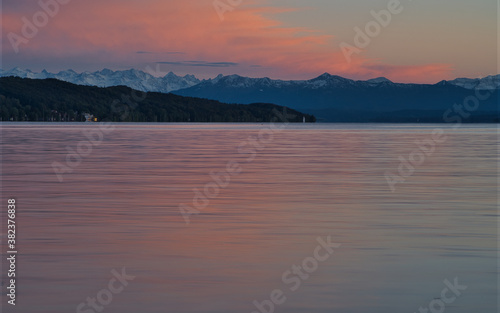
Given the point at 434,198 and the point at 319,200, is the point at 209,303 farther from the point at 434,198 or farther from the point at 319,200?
the point at 434,198

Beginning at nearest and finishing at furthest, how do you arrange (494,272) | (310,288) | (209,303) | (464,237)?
(209,303), (310,288), (494,272), (464,237)

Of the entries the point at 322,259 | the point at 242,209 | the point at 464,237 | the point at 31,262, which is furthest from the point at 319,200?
the point at 31,262

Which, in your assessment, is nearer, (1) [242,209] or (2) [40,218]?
(2) [40,218]

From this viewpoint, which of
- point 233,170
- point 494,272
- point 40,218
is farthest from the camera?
point 233,170

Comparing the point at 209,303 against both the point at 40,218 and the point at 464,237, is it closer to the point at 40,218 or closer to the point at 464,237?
the point at 464,237

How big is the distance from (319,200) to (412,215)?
13.2 ft

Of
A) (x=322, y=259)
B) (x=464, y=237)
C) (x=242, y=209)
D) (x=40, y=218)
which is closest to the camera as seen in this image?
(x=322, y=259)

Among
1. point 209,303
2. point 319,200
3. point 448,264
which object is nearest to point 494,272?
point 448,264

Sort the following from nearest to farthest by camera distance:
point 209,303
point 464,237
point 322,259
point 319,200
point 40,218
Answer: point 209,303
point 322,259
point 464,237
point 40,218
point 319,200

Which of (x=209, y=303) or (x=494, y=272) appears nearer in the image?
(x=209, y=303)

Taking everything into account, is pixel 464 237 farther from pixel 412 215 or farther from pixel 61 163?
pixel 61 163

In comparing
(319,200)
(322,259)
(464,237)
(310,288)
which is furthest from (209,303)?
(319,200)

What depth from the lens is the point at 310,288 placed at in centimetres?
1270

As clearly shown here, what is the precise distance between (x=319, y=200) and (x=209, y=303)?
1324 cm
